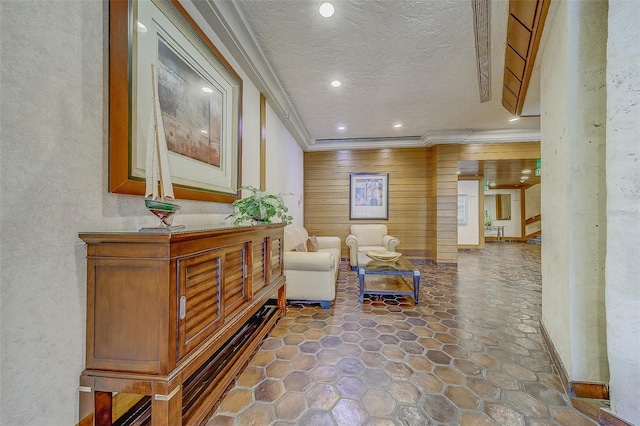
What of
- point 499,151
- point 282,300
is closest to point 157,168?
point 282,300

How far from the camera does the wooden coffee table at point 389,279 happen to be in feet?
10.2

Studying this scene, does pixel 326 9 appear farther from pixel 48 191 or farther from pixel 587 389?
pixel 587 389

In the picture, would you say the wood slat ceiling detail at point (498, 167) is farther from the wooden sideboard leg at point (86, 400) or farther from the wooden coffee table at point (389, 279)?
the wooden sideboard leg at point (86, 400)

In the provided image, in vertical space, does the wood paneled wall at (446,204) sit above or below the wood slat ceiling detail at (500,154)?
below

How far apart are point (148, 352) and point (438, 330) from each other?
95.5 inches

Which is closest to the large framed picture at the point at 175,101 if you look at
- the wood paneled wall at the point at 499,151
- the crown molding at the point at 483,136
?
the crown molding at the point at 483,136

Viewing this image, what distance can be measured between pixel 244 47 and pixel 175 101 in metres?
1.08

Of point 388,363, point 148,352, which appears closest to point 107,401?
point 148,352

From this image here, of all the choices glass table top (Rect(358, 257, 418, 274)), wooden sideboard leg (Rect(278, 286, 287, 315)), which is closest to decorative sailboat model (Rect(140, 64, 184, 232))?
wooden sideboard leg (Rect(278, 286, 287, 315))

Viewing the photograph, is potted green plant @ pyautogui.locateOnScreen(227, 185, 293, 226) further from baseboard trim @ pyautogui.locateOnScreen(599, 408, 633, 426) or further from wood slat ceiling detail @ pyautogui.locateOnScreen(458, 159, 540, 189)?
wood slat ceiling detail @ pyautogui.locateOnScreen(458, 159, 540, 189)

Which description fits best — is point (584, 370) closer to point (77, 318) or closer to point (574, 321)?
point (574, 321)

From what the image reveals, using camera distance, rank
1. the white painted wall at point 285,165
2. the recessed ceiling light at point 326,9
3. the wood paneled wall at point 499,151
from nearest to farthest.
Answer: the recessed ceiling light at point 326,9 < the white painted wall at point 285,165 < the wood paneled wall at point 499,151

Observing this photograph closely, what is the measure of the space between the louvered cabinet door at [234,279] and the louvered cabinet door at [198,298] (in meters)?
0.08

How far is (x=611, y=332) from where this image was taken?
52.7 inches
